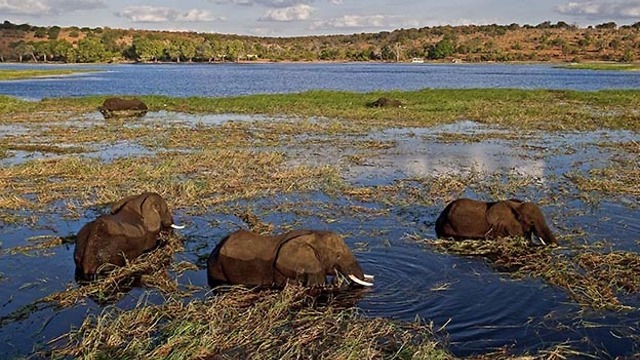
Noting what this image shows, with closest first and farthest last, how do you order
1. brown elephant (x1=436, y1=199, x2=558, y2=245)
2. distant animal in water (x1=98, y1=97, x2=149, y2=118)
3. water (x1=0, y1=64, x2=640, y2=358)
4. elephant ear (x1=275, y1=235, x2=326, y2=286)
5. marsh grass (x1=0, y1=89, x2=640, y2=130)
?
water (x1=0, y1=64, x2=640, y2=358) < elephant ear (x1=275, y1=235, x2=326, y2=286) < brown elephant (x1=436, y1=199, x2=558, y2=245) < marsh grass (x1=0, y1=89, x2=640, y2=130) < distant animal in water (x1=98, y1=97, x2=149, y2=118)

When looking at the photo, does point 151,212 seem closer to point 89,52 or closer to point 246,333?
point 246,333

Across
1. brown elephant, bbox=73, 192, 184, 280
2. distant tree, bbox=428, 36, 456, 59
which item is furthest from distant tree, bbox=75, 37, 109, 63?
brown elephant, bbox=73, 192, 184, 280

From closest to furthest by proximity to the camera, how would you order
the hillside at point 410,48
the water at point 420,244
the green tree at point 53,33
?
the water at point 420,244, the hillside at point 410,48, the green tree at point 53,33

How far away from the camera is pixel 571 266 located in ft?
31.6

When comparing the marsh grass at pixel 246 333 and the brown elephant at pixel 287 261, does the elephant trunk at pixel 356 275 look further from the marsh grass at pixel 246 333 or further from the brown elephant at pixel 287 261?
the marsh grass at pixel 246 333

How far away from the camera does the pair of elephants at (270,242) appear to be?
29.2ft

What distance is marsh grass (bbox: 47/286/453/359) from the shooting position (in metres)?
6.70

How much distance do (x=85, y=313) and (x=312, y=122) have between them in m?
20.8

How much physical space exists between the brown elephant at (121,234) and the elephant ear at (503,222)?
5.36m

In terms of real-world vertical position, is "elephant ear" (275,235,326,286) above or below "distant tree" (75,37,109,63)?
below

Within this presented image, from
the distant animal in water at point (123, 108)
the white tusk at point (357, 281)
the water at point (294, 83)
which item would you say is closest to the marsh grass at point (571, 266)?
the white tusk at point (357, 281)

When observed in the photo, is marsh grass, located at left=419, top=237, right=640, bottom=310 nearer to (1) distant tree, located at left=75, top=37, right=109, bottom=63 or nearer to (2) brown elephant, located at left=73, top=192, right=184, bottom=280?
(2) brown elephant, located at left=73, top=192, right=184, bottom=280

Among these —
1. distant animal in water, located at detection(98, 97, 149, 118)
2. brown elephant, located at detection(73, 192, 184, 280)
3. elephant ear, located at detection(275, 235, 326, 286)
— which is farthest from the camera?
distant animal in water, located at detection(98, 97, 149, 118)

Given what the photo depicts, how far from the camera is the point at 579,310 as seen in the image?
8.20m
